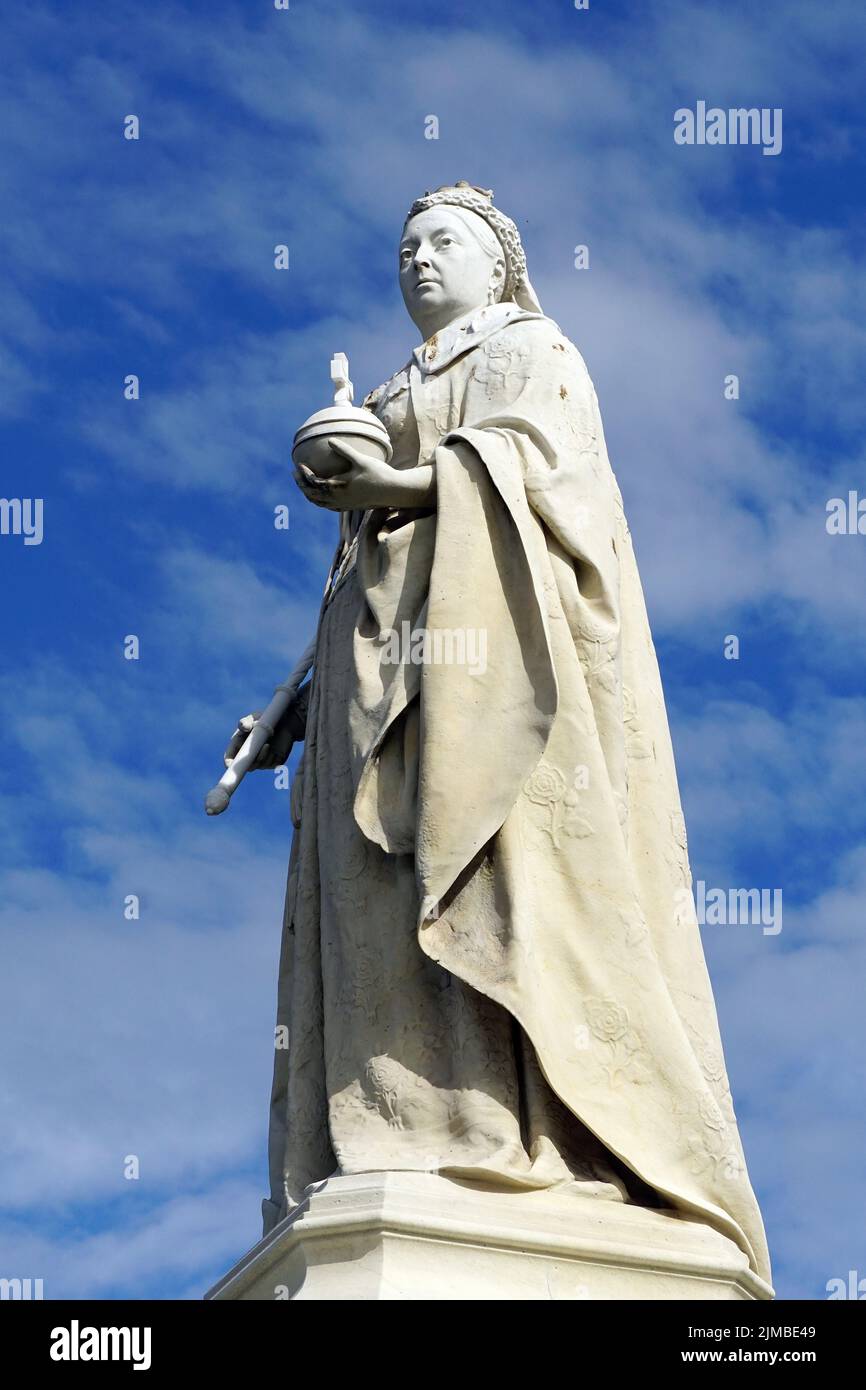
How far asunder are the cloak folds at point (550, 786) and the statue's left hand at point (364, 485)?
Result: 0.12 meters

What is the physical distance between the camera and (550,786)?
9.92 metres

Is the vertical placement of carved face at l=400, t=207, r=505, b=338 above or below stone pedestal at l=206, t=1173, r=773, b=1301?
above

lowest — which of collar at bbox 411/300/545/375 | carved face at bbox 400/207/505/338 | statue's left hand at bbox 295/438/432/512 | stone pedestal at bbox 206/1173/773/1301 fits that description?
stone pedestal at bbox 206/1173/773/1301

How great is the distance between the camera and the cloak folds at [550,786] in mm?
9562

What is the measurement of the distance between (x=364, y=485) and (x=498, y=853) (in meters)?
1.68

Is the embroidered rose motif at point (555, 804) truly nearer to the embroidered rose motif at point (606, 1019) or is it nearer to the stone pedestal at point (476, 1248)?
the embroidered rose motif at point (606, 1019)

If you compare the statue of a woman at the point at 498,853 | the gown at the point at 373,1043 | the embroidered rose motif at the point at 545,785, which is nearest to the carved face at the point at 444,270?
the statue of a woman at the point at 498,853

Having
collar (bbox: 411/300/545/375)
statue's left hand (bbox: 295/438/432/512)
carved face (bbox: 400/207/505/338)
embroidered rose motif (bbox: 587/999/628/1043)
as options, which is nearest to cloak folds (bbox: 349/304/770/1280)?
embroidered rose motif (bbox: 587/999/628/1043)

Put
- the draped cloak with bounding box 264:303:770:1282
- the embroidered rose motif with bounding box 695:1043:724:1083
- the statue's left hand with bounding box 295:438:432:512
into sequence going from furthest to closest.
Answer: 1. the statue's left hand with bounding box 295:438:432:512
2. the embroidered rose motif with bounding box 695:1043:724:1083
3. the draped cloak with bounding box 264:303:770:1282

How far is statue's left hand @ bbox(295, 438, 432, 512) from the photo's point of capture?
1020cm

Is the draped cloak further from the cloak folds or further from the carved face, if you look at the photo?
the carved face

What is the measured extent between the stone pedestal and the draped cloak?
274 millimetres

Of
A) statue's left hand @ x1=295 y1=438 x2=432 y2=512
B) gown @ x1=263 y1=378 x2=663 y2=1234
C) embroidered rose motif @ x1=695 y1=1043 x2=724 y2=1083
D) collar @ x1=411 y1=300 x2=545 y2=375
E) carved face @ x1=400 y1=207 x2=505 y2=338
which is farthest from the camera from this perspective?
carved face @ x1=400 y1=207 x2=505 y2=338
